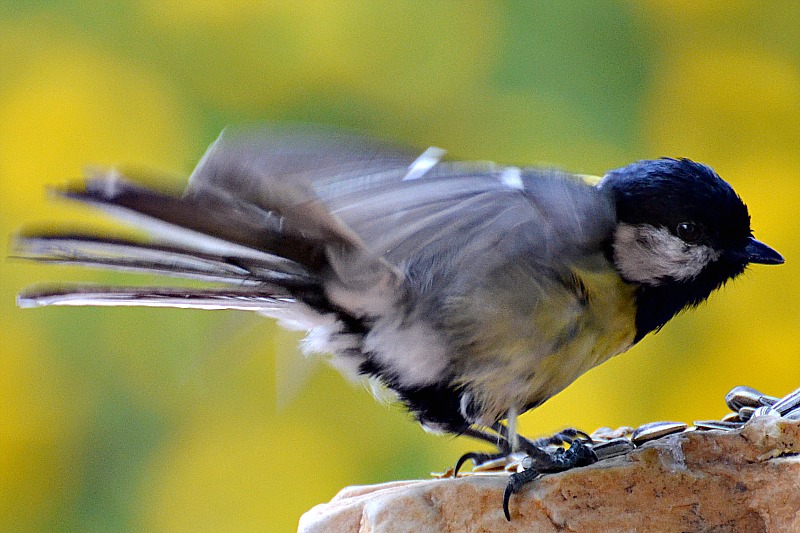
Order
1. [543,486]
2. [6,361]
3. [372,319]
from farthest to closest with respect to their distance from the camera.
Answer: [6,361] → [372,319] → [543,486]

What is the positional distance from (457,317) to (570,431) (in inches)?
7.7

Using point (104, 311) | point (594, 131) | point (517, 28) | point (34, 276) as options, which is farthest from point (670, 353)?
point (34, 276)

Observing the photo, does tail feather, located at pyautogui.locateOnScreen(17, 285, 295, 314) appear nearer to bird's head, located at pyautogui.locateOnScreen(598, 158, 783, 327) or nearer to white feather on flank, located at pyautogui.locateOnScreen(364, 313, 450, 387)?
white feather on flank, located at pyautogui.locateOnScreen(364, 313, 450, 387)

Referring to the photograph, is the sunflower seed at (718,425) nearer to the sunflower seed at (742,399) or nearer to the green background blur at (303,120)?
the sunflower seed at (742,399)

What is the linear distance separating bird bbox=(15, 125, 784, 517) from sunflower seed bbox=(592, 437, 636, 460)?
5 cm

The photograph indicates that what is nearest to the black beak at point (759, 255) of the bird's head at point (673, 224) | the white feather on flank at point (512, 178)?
the bird's head at point (673, 224)

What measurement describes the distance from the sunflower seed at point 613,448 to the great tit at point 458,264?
0.20ft

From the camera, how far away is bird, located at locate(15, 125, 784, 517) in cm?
61

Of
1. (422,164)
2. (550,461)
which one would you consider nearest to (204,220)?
(422,164)

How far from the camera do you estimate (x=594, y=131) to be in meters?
1.33

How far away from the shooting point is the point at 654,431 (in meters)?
0.70

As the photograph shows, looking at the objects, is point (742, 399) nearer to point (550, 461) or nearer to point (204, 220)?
point (550, 461)

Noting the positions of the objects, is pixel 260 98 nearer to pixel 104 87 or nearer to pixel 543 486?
pixel 104 87

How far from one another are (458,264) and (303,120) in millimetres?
650
